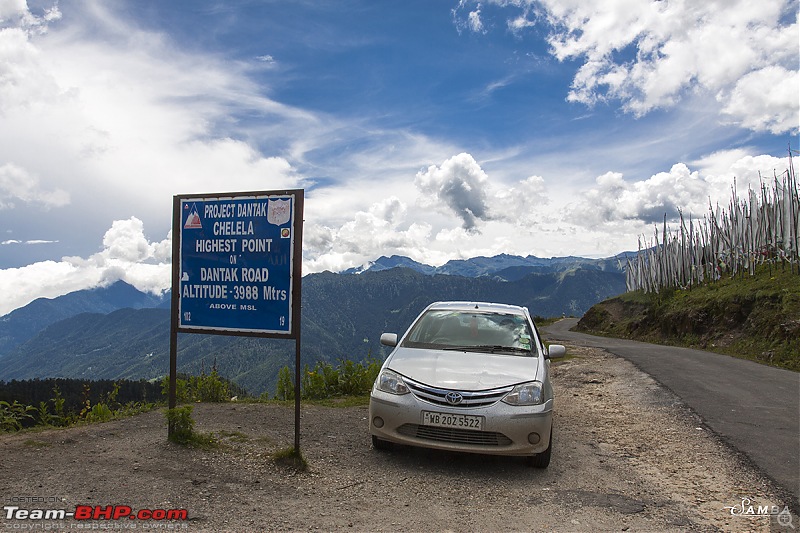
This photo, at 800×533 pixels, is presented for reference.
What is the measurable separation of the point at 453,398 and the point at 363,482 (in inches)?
46.8

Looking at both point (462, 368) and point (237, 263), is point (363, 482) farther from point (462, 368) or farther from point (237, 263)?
point (237, 263)

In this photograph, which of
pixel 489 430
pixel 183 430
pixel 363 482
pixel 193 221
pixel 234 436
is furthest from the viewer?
pixel 234 436

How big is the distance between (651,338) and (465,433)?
28.3 meters

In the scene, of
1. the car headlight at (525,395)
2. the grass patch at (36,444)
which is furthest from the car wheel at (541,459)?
the grass patch at (36,444)

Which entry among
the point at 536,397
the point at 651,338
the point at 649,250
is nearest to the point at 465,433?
the point at 536,397

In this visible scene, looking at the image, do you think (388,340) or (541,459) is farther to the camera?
(388,340)

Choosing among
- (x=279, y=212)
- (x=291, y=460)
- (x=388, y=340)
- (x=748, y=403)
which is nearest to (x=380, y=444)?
(x=291, y=460)

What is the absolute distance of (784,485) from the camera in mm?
4801

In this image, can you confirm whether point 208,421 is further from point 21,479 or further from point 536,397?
point 536,397

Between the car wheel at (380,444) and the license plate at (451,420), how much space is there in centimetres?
86

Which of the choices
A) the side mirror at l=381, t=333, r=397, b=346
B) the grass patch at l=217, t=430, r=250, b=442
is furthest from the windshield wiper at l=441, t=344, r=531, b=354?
the grass patch at l=217, t=430, r=250, b=442

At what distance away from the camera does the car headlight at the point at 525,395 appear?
4992 mm

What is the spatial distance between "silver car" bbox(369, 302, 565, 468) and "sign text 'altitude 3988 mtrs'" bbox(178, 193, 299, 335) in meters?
1.40

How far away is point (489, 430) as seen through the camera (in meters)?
4.86
